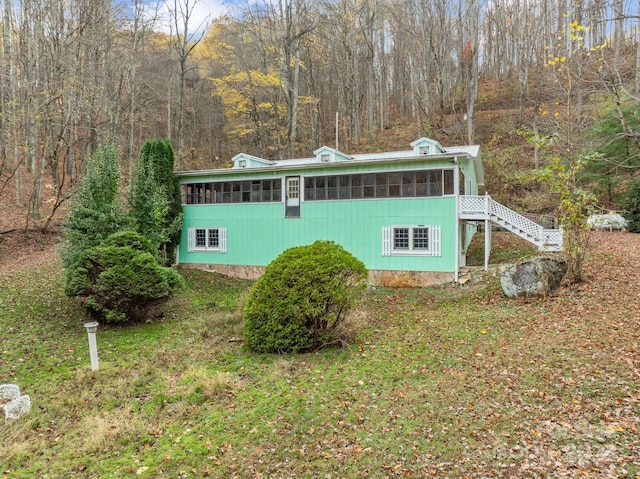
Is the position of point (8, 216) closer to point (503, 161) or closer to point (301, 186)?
point (301, 186)

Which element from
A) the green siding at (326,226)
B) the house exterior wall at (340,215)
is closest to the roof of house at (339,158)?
the house exterior wall at (340,215)

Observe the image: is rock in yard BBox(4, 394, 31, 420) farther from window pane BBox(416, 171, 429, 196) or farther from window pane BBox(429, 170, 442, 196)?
window pane BBox(429, 170, 442, 196)

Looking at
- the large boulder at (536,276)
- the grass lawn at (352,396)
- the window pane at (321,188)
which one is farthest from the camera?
the window pane at (321,188)

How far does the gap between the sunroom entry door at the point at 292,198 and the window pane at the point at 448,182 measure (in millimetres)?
5842

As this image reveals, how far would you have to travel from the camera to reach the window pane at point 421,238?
14.3 meters

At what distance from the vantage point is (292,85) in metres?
25.5

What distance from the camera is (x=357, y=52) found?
32.3 m

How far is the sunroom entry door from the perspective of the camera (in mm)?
16141

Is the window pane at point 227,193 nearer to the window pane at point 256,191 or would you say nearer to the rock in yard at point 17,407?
the window pane at point 256,191

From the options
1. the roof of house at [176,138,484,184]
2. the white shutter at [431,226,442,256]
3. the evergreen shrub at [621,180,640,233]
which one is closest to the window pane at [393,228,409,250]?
the white shutter at [431,226,442,256]

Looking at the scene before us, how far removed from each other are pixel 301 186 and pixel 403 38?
24138 millimetres

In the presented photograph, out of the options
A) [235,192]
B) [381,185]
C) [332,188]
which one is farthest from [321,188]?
[235,192]

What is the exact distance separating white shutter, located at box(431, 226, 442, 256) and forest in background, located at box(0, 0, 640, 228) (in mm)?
5937

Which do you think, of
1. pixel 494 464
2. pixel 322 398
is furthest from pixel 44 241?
pixel 494 464
